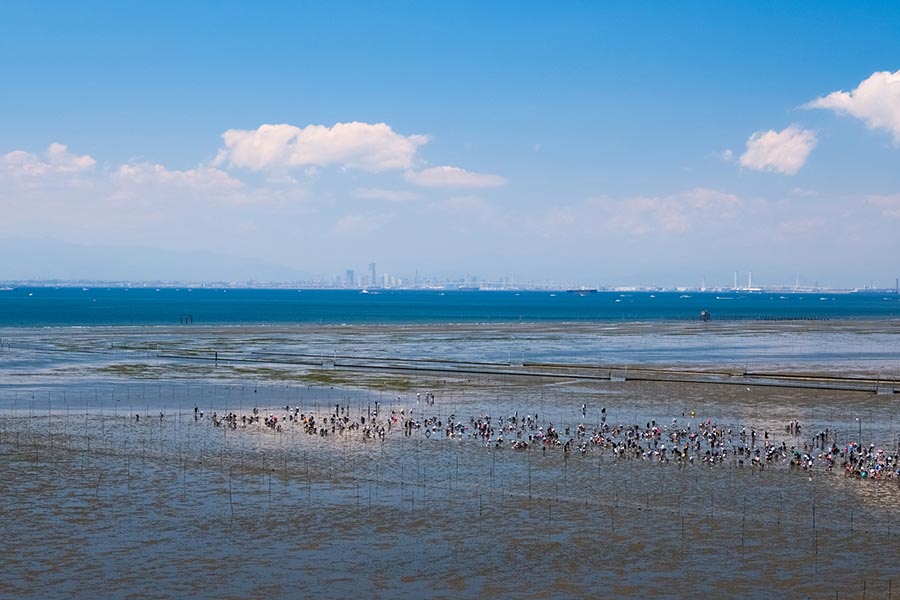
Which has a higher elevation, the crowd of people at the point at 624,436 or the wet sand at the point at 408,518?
the crowd of people at the point at 624,436

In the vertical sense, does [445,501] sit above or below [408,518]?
above

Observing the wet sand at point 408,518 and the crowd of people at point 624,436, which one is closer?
the wet sand at point 408,518

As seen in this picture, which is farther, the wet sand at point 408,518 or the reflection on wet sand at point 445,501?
the reflection on wet sand at point 445,501

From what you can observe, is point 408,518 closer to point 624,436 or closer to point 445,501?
point 445,501

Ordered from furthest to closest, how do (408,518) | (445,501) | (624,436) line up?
(624,436)
(445,501)
(408,518)

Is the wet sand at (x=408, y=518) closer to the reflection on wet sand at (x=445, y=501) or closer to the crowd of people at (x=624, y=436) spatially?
the reflection on wet sand at (x=445, y=501)

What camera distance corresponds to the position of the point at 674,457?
46312 mm

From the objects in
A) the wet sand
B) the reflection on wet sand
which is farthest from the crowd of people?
the wet sand

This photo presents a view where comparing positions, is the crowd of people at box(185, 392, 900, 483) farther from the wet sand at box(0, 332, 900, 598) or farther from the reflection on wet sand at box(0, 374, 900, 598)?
the wet sand at box(0, 332, 900, 598)

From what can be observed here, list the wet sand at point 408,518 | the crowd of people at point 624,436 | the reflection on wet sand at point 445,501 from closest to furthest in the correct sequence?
the wet sand at point 408,518
the reflection on wet sand at point 445,501
the crowd of people at point 624,436

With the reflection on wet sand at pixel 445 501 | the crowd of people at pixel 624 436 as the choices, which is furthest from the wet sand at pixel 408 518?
the crowd of people at pixel 624 436

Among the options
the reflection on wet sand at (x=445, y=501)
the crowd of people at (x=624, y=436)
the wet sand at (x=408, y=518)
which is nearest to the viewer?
the wet sand at (x=408, y=518)

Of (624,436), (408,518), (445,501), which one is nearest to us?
(408,518)

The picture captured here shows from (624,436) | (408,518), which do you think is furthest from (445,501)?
(624,436)
